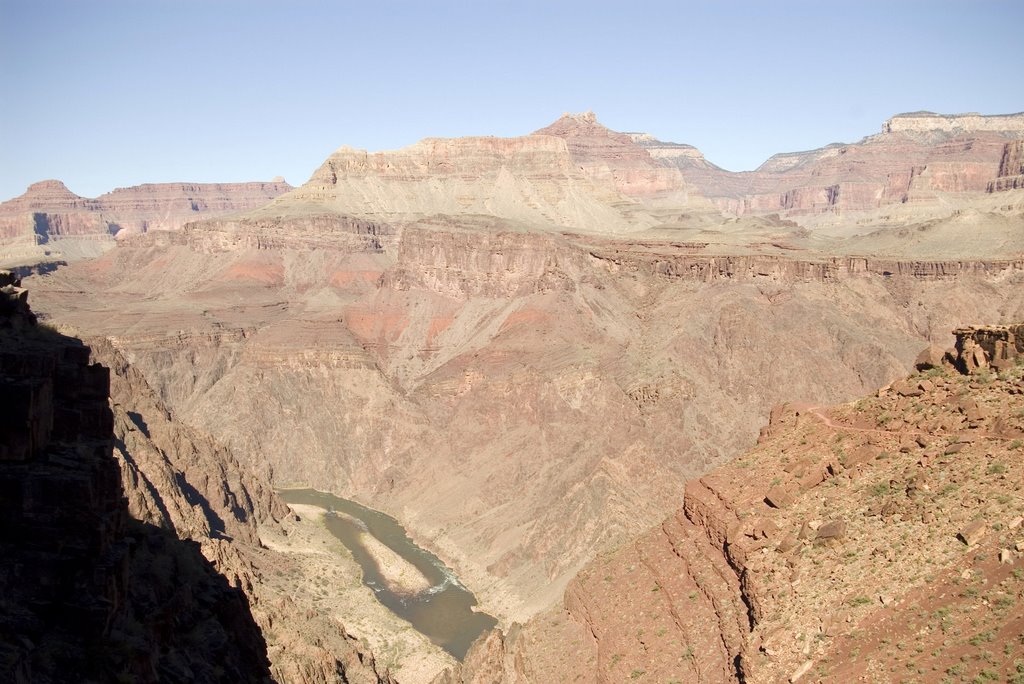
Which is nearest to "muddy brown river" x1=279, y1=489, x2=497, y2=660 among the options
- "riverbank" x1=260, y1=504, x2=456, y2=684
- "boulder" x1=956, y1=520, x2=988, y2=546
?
"riverbank" x1=260, y1=504, x2=456, y2=684

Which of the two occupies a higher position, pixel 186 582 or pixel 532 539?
pixel 186 582

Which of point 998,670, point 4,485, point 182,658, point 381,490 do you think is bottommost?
point 381,490

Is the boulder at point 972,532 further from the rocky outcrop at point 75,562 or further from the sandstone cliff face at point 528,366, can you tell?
the sandstone cliff face at point 528,366

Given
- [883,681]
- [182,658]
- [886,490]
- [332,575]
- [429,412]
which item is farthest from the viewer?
[429,412]

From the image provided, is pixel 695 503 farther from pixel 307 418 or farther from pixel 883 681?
pixel 307 418

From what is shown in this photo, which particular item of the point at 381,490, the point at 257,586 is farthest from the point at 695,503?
the point at 381,490

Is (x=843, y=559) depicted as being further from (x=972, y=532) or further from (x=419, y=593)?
(x=419, y=593)

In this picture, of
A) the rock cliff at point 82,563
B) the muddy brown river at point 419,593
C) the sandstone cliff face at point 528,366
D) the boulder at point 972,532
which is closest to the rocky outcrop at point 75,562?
the rock cliff at point 82,563
